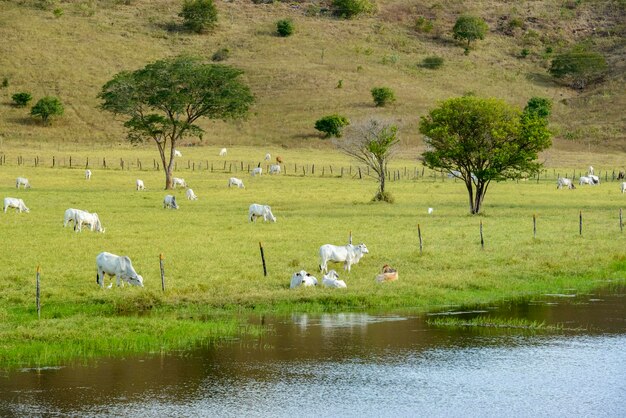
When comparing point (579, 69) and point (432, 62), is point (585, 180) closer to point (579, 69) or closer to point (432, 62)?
point (432, 62)

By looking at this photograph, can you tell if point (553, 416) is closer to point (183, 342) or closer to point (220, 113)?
point (183, 342)

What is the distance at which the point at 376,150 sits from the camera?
64.8 meters

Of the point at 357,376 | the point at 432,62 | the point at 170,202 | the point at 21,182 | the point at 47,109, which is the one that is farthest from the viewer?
the point at 432,62

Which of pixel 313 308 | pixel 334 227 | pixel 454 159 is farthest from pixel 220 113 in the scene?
pixel 313 308

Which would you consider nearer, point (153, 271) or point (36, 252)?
point (153, 271)

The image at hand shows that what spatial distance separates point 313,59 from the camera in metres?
143

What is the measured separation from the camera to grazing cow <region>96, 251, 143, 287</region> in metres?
27.8

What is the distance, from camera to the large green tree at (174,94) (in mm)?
78562

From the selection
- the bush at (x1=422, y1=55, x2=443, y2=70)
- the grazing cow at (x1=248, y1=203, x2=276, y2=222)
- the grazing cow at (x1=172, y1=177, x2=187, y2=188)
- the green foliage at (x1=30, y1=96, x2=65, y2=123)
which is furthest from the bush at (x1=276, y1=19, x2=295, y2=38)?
the grazing cow at (x1=248, y1=203, x2=276, y2=222)

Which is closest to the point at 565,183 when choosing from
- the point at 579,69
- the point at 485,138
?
the point at 485,138

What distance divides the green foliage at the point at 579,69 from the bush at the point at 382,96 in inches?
1340

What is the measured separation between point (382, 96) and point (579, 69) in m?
37.4

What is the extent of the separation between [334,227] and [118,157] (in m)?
55.5

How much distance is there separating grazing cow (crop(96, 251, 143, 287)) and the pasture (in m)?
0.29
